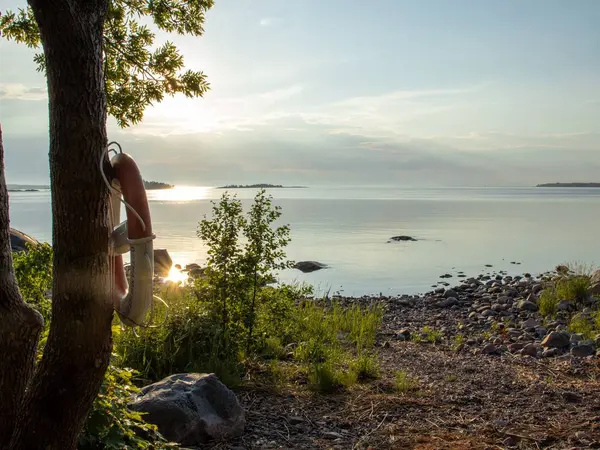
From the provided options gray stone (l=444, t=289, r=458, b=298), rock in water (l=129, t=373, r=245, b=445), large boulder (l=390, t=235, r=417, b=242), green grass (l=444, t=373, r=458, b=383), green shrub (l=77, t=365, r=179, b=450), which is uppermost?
green shrub (l=77, t=365, r=179, b=450)

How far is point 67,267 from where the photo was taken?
300 cm

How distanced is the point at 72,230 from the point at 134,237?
1.03ft

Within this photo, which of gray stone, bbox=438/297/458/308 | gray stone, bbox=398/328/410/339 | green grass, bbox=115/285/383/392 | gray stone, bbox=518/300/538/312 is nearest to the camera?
green grass, bbox=115/285/383/392

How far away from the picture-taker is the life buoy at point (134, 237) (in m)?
3.11

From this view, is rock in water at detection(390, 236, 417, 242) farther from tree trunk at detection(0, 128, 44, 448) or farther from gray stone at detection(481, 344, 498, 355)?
tree trunk at detection(0, 128, 44, 448)

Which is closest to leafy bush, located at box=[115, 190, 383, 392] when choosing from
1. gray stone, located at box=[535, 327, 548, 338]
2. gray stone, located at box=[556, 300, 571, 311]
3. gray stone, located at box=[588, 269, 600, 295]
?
gray stone, located at box=[535, 327, 548, 338]

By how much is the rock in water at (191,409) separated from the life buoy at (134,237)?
1723 millimetres

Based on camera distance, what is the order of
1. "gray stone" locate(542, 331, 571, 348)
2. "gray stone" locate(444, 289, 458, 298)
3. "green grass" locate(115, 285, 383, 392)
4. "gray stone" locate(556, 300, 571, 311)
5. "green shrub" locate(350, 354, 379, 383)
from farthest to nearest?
"gray stone" locate(444, 289, 458, 298) < "gray stone" locate(556, 300, 571, 311) < "gray stone" locate(542, 331, 571, 348) < "green shrub" locate(350, 354, 379, 383) < "green grass" locate(115, 285, 383, 392)

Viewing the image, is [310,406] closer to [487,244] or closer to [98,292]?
[98,292]

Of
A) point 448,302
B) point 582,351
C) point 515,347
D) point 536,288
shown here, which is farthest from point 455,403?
point 536,288

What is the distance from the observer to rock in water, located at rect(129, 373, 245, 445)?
470 centimetres

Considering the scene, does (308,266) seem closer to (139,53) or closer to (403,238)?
(403,238)

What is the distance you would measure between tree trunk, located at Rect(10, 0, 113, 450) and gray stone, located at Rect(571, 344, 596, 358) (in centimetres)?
744

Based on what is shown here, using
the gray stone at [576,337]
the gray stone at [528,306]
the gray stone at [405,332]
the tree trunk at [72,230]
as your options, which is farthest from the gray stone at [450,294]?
the tree trunk at [72,230]
